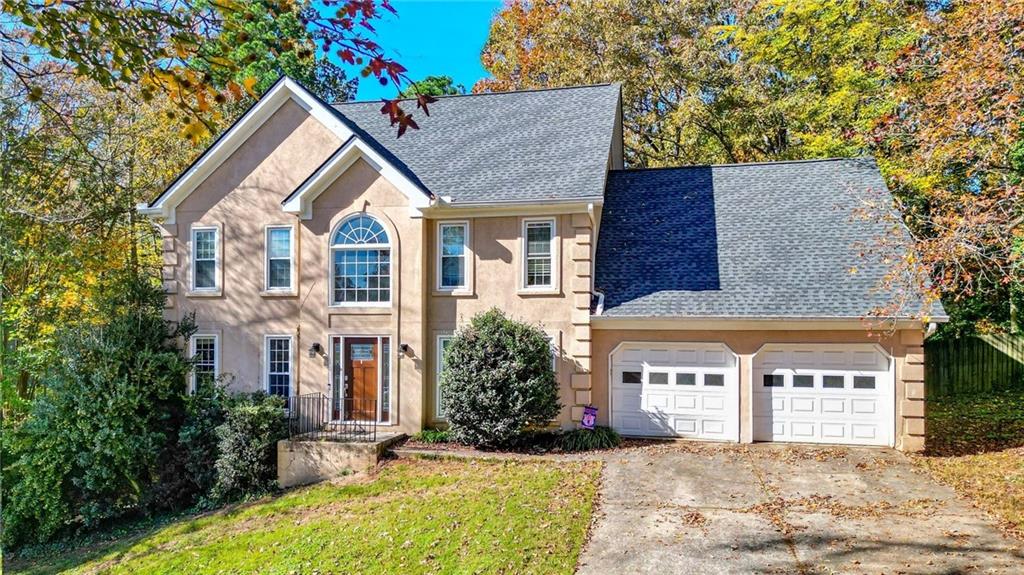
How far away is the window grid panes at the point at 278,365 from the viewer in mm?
14836

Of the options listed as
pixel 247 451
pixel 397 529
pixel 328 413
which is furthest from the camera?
pixel 328 413

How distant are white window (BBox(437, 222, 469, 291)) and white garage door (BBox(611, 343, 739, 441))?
4114 mm

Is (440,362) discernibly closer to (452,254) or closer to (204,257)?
(452,254)

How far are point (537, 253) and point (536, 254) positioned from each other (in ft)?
0.11

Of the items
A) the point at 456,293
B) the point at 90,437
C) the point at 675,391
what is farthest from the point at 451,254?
the point at 90,437

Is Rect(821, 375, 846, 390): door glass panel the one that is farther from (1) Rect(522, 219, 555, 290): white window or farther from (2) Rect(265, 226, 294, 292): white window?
(2) Rect(265, 226, 294, 292): white window

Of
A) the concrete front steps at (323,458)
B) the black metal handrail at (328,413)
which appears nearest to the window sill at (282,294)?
the black metal handrail at (328,413)

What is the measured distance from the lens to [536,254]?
46.2 ft

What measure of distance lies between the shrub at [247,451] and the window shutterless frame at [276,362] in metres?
1.32

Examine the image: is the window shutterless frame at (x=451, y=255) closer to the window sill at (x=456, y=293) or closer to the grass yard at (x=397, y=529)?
the window sill at (x=456, y=293)

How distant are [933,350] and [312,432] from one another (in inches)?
745

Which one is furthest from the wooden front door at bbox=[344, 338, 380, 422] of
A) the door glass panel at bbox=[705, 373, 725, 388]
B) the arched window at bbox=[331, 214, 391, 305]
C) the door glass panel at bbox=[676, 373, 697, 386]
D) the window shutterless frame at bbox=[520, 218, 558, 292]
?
the door glass panel at bbox=[705, 373, 725, 388]

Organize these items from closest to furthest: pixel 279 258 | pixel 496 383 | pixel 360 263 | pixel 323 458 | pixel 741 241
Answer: pixel 496 383, pixel 323 458, pixel 360 263, pixel 741 241, pixel 279 258

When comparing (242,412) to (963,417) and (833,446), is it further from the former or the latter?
(963,417)
